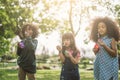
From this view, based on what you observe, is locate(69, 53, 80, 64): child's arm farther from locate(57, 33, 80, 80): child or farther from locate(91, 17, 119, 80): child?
locate(91, 17, 119, 80): child

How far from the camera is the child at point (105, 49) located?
19.7 ft

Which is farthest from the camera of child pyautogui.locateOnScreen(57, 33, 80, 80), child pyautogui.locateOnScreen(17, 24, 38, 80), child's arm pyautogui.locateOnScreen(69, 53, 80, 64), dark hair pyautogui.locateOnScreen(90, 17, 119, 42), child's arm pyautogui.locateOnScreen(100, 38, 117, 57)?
child pyautogui.locateOnScreen(17, 24, 38, 80)

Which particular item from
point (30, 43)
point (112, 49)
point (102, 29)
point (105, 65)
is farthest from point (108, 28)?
point (30, 43)

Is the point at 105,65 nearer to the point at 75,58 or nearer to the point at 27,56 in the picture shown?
the point at 75,58

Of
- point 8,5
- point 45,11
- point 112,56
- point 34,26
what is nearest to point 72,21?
point 45,11

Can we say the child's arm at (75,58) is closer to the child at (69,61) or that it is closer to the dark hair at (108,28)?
the child at (69,61)

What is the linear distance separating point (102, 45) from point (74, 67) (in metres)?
1.15

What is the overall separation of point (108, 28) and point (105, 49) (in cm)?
44

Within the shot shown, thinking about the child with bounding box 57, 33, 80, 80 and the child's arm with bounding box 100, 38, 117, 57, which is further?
the child with bounding box 57, 33, 80, 80

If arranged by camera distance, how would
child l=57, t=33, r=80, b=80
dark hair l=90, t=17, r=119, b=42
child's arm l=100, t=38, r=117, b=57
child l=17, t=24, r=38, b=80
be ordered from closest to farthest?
child's arm l=100, t=38, r=117, b=57 → dark hair l=90, t=17, r=119, b=42 → child l=57, t=33, r=80, b=80 → child l=17, t=24, r=38, b=80

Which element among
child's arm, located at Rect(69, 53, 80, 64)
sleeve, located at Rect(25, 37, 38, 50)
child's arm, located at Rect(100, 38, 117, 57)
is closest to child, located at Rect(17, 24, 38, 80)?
sleeve, located at Rect(25, 37, 38, 50)

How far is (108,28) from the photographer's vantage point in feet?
20.7

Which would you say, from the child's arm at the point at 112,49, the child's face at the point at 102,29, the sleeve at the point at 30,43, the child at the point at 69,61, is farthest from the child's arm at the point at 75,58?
the sleeve at the point at 30,43

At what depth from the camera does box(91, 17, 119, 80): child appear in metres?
6.02
